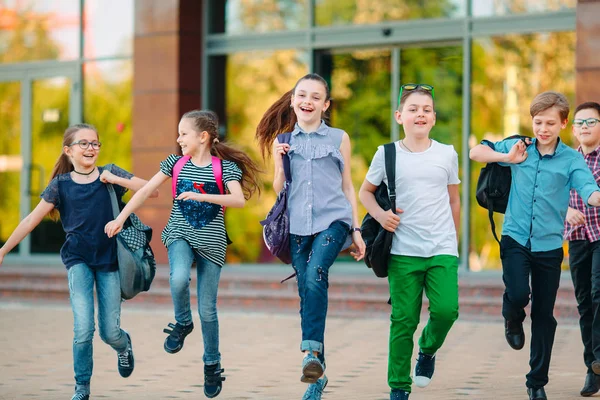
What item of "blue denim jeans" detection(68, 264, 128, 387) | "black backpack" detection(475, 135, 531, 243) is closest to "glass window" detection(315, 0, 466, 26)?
"black backpack" detection(475, 135, 531, 243)

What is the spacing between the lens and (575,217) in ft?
21.1

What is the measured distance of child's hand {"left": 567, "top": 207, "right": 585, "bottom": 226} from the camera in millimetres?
6434

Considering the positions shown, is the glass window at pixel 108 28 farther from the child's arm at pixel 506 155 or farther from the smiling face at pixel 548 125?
the smiling face at pixel 548 125

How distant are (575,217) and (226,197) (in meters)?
2.15

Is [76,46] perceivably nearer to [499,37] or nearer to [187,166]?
[499,37]

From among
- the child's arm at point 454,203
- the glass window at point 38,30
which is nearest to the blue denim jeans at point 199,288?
the child's arm at point 454,203

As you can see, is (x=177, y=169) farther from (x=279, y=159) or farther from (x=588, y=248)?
(x=588, y=248)

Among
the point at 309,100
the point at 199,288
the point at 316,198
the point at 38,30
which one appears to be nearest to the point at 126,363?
the point at 199,288

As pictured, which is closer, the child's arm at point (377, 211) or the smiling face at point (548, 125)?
the child's arm at point (377, 211)

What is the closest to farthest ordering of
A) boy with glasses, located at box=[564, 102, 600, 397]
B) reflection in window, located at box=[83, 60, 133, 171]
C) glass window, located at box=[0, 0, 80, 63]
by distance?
boy with glasses, located at box=[564, 102, 600, 397] → reflection in window, located at box=[83, 60, 133, 171] → glass window, located at box=[0, 0, 80, 63]

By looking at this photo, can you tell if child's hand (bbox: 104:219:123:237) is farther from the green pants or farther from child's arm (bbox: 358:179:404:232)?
the green pants

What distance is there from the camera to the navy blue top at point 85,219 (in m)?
6.29

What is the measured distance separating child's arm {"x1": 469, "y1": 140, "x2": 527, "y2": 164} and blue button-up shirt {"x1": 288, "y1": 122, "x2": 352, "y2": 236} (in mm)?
812

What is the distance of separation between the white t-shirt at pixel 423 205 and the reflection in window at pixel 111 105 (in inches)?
368
